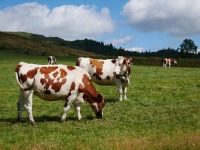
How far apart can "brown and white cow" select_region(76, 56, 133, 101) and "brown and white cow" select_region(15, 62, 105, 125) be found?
4.95 metres

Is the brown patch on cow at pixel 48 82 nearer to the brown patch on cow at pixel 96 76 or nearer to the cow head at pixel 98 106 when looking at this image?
the cow head at pixel 98 106

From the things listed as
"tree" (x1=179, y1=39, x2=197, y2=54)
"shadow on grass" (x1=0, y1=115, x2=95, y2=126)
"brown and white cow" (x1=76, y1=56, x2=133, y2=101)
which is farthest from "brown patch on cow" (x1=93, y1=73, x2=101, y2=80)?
"tree" (x1=179, y1=39, x2=197, y2=54)

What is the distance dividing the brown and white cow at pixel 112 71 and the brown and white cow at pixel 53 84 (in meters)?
4.95

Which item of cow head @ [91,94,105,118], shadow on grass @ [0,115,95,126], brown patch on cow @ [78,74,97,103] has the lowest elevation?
shadow on grass @ [0,115,95,126]

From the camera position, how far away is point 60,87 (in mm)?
15352

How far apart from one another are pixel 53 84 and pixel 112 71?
274 inches

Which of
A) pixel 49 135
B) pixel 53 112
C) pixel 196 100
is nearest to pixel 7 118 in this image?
pixel 53 112

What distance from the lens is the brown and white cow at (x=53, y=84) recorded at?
1519 cm

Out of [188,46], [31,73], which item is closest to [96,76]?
[31,73]

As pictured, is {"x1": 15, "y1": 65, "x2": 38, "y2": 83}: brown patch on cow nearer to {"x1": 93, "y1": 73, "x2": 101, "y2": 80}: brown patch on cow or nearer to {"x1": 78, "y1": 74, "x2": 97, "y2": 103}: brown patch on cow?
{"x1": 78, "y1": 74, "x2": 97, "y2": 103}: brown patch on cow

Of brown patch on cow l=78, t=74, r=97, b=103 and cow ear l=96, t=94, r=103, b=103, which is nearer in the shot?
brown patch on cow l=78, t=74, r=97, b=103

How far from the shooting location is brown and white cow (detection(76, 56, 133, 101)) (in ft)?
67.9

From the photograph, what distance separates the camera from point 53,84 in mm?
15281

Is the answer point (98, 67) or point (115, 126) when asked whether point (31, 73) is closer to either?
point (115, 126)
